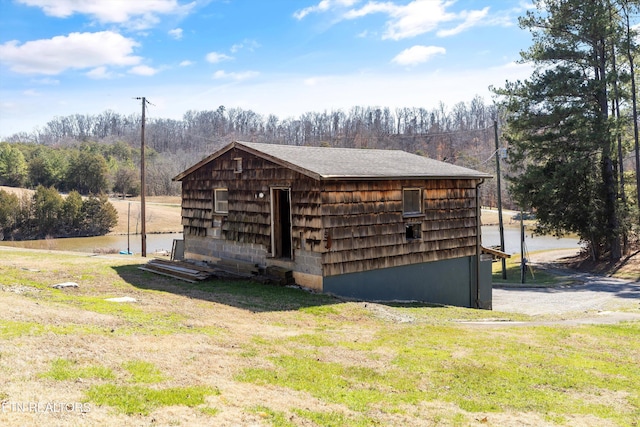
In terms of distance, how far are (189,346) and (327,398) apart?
2.45 m

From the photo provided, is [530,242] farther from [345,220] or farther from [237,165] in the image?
[345,220]

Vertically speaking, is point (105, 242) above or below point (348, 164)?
below

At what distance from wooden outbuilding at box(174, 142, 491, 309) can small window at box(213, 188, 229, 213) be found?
33mm

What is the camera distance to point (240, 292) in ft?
42.5

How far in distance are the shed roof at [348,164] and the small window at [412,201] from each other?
0.51 m

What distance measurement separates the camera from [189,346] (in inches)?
290

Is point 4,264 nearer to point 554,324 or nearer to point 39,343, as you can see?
point 39,343

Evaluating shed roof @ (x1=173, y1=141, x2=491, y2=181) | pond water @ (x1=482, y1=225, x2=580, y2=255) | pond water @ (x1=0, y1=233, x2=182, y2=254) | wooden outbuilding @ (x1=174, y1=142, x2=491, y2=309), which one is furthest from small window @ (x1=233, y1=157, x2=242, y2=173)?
pond water @ (x1=482, y1=225, x2=580, y2=255)

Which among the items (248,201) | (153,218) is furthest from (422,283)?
(153,218)

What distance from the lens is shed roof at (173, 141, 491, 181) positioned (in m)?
13.1

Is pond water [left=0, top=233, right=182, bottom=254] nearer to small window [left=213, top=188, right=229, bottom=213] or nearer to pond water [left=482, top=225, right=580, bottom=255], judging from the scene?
small window [left=213, top=188, right=229, bottom=213]

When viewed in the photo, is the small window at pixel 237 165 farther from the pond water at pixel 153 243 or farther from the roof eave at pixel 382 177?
the pond water at pixel 153 243

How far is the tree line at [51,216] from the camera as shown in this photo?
53.9 m

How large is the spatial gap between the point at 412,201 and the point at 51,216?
51.3 m
